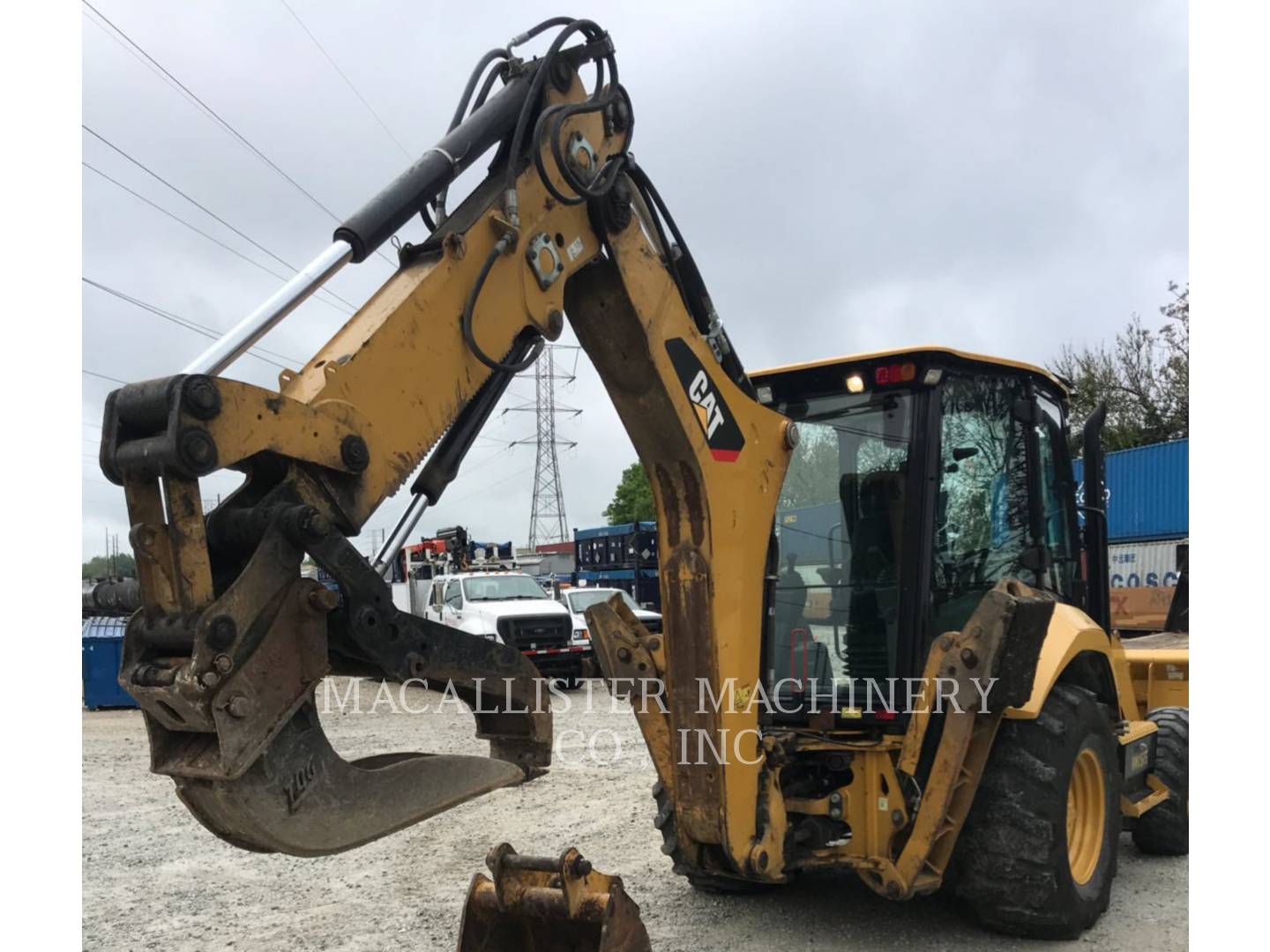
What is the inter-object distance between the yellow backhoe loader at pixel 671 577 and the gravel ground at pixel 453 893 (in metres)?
0.27

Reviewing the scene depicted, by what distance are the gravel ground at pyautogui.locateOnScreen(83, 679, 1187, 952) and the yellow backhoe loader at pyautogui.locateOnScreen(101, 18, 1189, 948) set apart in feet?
0.90

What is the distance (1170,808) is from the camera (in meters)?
6.08

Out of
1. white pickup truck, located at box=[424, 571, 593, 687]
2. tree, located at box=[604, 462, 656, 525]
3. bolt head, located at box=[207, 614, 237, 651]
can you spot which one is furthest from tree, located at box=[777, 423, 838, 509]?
tree, located at box=[604, 462, 656, 525]

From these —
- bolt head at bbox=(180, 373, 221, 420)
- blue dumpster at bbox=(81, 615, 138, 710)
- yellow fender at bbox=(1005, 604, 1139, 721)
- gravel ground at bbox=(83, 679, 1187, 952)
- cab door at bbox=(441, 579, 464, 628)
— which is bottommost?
blue dumpster at bbox=(81, 615, 138, 710)

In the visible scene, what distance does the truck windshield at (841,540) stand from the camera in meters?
4.88

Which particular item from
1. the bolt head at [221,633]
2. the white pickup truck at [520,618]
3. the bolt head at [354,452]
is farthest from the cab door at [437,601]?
the bolt head at [221,633]

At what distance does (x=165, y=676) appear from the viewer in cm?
250

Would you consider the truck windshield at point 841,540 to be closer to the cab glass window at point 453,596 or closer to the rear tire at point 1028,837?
the rear tire at point 1028,837

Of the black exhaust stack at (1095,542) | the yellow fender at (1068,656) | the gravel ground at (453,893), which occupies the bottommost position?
the gravel ground at (453,893)

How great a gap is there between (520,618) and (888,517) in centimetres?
1116

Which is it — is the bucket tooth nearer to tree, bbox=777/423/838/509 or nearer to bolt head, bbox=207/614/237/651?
bolt head, bbox=207/614/237/651

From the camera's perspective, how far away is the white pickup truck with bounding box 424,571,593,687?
15.5 m

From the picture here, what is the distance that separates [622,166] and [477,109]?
2.05 feet

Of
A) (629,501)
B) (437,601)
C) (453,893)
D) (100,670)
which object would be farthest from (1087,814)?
(629,501)
